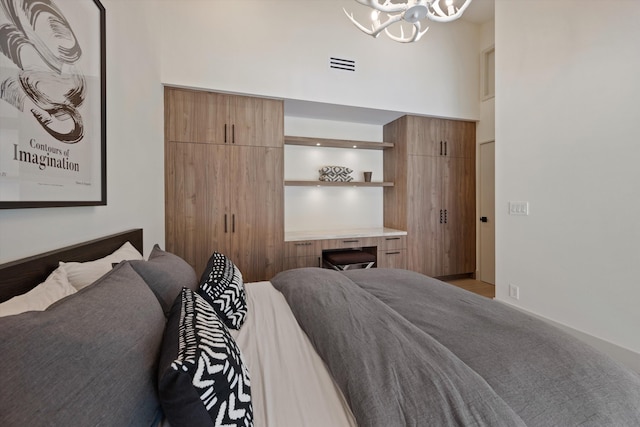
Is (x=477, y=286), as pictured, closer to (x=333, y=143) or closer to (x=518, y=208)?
(x=518, y=208)

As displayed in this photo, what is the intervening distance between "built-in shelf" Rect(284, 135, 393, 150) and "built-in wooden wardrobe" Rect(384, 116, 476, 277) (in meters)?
0.25

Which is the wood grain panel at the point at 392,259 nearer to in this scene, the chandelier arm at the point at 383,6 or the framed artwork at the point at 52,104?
the chandelier arm at the point at 383,6

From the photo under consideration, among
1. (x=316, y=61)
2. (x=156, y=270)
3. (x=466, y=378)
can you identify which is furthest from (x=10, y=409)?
(x=316, y=61)

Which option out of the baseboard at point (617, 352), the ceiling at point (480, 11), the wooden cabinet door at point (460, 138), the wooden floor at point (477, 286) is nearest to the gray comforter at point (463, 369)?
the baseboard at point (617, 352)

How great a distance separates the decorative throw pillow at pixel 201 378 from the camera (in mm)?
567

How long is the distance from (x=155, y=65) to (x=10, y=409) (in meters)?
2.76

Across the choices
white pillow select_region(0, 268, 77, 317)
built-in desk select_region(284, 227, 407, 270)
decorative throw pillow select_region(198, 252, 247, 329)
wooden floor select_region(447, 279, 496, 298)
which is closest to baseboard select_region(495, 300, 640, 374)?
wooden floor select_region(447, 279, 496, 298)

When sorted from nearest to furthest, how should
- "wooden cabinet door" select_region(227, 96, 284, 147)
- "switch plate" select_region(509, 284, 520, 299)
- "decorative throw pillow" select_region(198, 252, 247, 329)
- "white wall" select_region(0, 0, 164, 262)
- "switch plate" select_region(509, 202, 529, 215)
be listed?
"white wall" select_region(0, 0, 164, 262), "decorative throw pillow" select_region(198, 252, 247, 329), "switch plate" select_region(509, 202, 529, 215), "switch plate" select_region(509, 284, 520, 299), "wooden cabinet door" select_region(227, 96, 284, 147)

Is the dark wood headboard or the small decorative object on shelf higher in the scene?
the small decorative object on shelf

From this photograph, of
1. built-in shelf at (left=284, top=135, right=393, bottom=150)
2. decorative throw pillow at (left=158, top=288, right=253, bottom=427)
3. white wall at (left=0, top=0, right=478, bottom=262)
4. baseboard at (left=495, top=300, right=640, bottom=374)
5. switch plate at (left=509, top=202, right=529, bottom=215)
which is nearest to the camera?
decorative throw pillow at (left=158, top=288, right=253, bottom=427)

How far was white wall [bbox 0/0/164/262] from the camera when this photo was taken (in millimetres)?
973

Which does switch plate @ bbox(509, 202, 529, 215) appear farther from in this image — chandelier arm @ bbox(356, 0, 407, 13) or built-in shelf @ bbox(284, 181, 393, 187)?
chandelier arm @ bbox(356, 0, 407, 13)

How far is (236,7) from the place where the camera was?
2795mm

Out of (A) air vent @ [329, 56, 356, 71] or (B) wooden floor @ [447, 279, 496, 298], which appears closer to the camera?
(A) air vent @ [329, 56, 356, 71]
